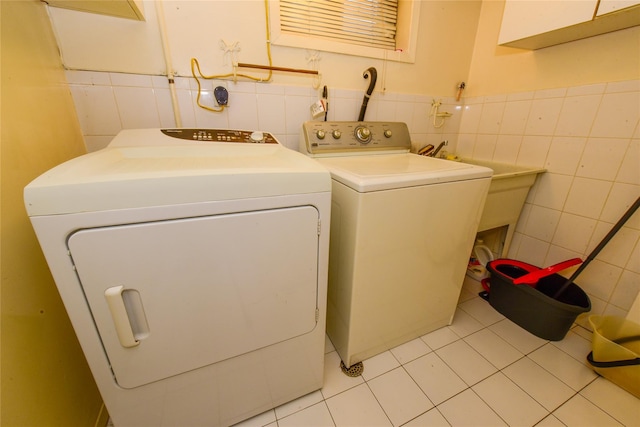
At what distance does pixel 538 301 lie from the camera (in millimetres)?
1406

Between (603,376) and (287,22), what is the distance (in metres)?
2.51

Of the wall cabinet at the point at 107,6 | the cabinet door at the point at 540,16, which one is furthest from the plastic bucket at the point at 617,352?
the wall cabinet at the point at 107,6

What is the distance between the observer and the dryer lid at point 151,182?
0.54m

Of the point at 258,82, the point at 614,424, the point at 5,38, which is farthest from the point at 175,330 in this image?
the point at 614,424

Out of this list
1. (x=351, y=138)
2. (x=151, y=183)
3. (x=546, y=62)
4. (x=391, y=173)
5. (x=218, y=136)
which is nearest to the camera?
(x=151, y=183)

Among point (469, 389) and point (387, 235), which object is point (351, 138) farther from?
point (469, 389)

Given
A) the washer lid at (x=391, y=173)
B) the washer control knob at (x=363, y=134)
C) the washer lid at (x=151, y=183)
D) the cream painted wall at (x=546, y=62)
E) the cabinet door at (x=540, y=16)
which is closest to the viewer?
the washer lid at (x=151, y=183)

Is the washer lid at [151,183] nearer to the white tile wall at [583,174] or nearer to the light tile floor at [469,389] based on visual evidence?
the light tile floor at [469,389]

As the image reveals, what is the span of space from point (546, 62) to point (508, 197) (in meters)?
0.89

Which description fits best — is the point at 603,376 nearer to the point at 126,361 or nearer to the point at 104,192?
the point at 126,361

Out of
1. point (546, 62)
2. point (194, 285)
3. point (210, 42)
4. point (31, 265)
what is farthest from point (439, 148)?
point (31, 265)

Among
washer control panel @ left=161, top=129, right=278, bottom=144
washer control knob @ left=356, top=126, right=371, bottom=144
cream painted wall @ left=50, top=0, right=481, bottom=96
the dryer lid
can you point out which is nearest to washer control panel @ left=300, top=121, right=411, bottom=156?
washer control knob @ left=356, top=126, right=371, bottom=144

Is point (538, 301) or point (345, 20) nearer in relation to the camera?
point (538, 301)

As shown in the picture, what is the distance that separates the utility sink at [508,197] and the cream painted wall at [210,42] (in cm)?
92
